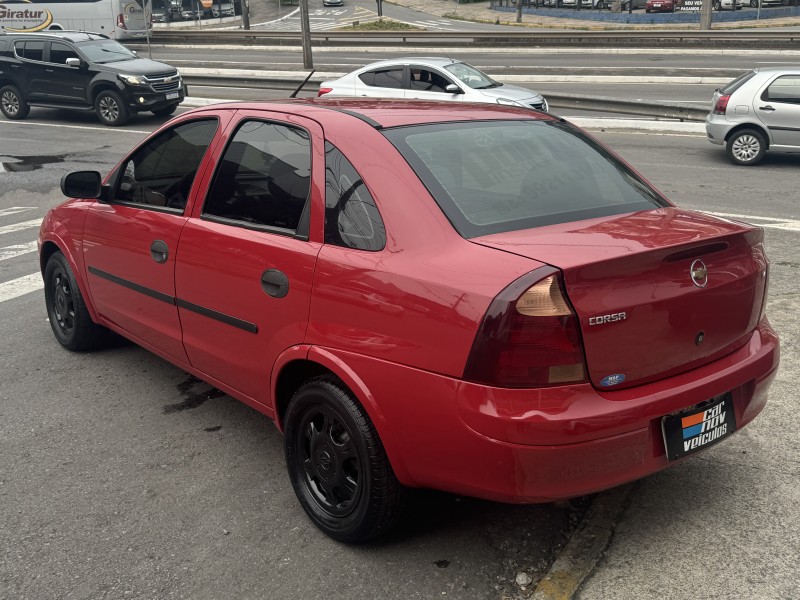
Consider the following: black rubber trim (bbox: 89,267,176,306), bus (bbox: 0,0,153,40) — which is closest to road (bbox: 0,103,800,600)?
black rubber trim (bbox: 89,267,176,306)

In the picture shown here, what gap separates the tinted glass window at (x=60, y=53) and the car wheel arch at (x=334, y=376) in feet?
60.1

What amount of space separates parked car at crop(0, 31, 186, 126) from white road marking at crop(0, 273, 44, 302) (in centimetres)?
1203

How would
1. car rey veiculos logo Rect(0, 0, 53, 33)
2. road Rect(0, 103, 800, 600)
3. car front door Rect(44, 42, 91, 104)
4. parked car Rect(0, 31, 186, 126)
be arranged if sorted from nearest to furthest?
road Rect(0, 103, 800, 600)
parked car Rect(0, 31, 186, 126)
car front door Rect(44, 42, 91, 104)
car rey veiculos logo Rect(0, 0, 53, 33)

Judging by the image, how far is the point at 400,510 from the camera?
325 cm

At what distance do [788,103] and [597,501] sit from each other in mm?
11620

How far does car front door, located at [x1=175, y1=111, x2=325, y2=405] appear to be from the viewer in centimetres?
353

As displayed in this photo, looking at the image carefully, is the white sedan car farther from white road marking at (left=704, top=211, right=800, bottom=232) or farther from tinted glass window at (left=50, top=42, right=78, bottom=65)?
white road marking at (left=704, top=211, right=800, bottom=232)

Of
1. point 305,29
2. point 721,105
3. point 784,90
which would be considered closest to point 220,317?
point 721,105

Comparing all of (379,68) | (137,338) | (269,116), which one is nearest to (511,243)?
(269,116)

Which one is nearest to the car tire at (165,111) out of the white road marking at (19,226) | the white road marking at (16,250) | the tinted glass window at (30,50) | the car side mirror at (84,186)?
the tinted glass window at (30,50)

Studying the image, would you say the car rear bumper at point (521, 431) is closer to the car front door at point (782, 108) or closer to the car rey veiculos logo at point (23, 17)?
the car front door at point (782, 108)

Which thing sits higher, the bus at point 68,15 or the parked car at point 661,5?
the parked car at point 661,5

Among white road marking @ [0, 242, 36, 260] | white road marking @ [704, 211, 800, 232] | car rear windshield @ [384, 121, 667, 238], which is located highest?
car rear windshield @ [384, 121, 667, 238]

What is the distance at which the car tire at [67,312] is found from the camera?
5562 millimetres
